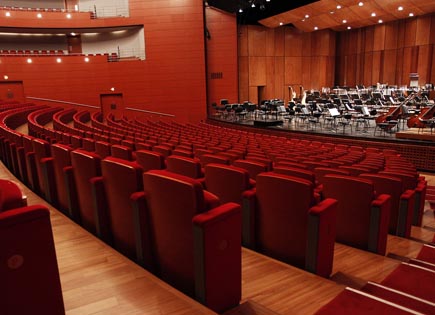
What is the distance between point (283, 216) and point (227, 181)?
14.0 inches

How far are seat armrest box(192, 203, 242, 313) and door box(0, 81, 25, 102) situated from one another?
10808mm

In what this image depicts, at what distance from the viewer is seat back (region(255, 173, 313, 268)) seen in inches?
58.3

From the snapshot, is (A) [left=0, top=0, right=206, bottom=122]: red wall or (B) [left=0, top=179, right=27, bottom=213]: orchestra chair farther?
(A) [left=0, top=0, right=206, bottom=122]: red wall

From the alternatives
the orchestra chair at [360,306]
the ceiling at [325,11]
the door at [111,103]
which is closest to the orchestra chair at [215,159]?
the orchestra chair at [360,306]

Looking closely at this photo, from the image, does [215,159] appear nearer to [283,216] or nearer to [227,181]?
[227,181]

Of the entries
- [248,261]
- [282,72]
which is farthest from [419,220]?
[282,72]

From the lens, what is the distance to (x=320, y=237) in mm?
1412

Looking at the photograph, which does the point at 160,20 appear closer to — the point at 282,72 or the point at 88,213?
the point at 282,72

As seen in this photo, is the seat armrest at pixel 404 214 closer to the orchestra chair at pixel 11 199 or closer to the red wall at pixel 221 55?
the orchestra chair at pixel 11 199

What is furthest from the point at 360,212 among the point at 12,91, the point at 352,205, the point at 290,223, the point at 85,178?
the point at 12,91

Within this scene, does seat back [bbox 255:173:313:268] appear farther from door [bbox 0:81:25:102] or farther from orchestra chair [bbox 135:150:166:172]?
door [bbox 0:81:25:102]

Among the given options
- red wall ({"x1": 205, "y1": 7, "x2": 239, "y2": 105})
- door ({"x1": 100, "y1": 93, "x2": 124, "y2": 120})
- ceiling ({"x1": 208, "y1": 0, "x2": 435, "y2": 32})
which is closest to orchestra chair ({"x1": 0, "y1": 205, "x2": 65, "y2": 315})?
ceiling ({"x1": 208, "y1": 0, "x2": 435, "y2": 32})

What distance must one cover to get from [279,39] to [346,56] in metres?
2.98

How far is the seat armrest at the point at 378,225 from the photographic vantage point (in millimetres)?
1801
